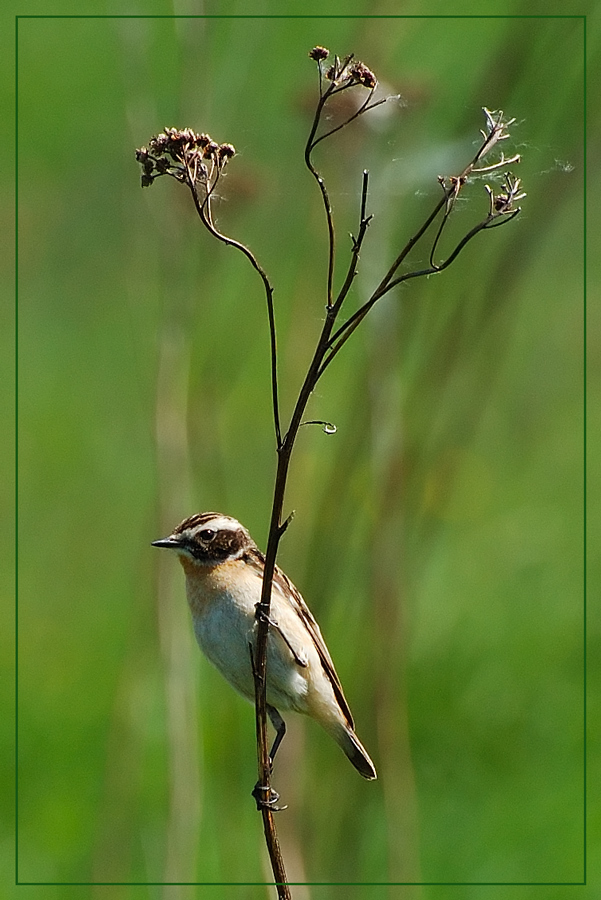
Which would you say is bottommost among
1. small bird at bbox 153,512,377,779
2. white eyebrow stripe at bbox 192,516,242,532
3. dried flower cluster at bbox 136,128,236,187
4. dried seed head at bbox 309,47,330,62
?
small bird at bbox 153,512,377,779

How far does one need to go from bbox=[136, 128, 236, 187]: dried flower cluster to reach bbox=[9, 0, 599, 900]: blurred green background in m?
0.42

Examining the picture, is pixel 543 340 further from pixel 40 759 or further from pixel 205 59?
pixel 205 59

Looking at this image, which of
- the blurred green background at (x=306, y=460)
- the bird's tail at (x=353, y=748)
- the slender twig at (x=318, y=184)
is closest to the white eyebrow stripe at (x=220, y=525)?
the blurred green background at (x=306, y=460)

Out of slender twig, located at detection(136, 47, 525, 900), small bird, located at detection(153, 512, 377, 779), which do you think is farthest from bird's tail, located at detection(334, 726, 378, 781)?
slender twig, located at detection(136, 47, 525, 900)

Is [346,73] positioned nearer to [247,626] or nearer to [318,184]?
[318,184]

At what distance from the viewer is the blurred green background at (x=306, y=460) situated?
2.96 meters

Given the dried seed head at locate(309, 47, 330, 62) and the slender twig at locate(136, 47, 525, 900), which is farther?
the dried seed head at locate(309, 47, 330, 62)

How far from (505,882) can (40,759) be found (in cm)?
211

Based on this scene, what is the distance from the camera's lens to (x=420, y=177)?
3242mm

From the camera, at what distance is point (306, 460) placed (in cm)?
353

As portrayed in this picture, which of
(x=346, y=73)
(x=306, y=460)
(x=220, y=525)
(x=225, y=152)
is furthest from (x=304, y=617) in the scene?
(x=346, y=73)

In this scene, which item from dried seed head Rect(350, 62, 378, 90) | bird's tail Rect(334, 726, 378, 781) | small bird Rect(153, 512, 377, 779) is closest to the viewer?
dried seed head Rect(350, 62, 378, 90)

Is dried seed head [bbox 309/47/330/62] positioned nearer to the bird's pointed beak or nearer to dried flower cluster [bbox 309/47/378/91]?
dried flower cluster [bbox 309/47/378/91]

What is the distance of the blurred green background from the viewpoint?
2963 millimetres
